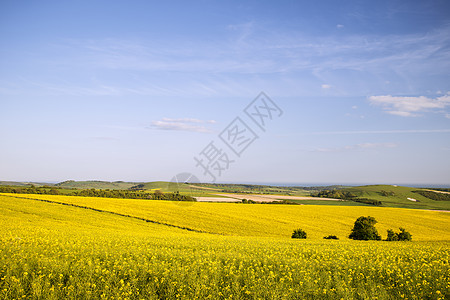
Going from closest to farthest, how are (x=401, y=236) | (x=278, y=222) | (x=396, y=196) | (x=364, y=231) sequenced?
1. (x=401, y=236)
2. (x=364, y=231)
3. (x=278, y=222)
4. (x=396, y=196)

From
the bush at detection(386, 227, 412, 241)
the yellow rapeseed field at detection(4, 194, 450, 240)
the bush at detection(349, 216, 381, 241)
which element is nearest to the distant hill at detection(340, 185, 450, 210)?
the yellow rapeseed field at detection(4, 194, 450, 240)

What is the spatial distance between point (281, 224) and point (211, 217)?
408 inches

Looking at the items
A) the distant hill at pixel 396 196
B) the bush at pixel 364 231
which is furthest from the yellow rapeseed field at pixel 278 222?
the distant hill at pixel 396 196

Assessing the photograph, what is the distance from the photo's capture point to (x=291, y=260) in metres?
9.29

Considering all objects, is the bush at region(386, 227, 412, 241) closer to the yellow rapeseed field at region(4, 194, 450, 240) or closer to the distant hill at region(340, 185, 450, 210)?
the yellow rapeseed field at region(4, 194, 450, 240)

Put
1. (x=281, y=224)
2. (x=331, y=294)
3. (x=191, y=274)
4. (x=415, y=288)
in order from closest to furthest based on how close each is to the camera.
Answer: (x=331, y=294) < (x=415, y=288) < (x=191, y=274) < (x=281, y=224)

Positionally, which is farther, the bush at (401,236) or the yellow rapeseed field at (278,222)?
the yellow rapeseed field at (278,222)

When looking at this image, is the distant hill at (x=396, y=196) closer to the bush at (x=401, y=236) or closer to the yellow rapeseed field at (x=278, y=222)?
the yellow rapeseed field at (x=278, y=222)

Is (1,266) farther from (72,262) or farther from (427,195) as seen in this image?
(427,195)

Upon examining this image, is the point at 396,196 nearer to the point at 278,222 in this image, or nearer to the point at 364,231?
the point at 278,222

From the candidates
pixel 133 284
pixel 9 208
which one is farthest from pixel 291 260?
pixel 9 208

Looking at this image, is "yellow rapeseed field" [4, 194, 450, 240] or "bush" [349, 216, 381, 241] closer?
"bush" [349, 216, 381, 241]

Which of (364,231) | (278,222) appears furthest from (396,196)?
(364,231)

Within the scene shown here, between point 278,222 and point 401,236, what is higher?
point 401,236
